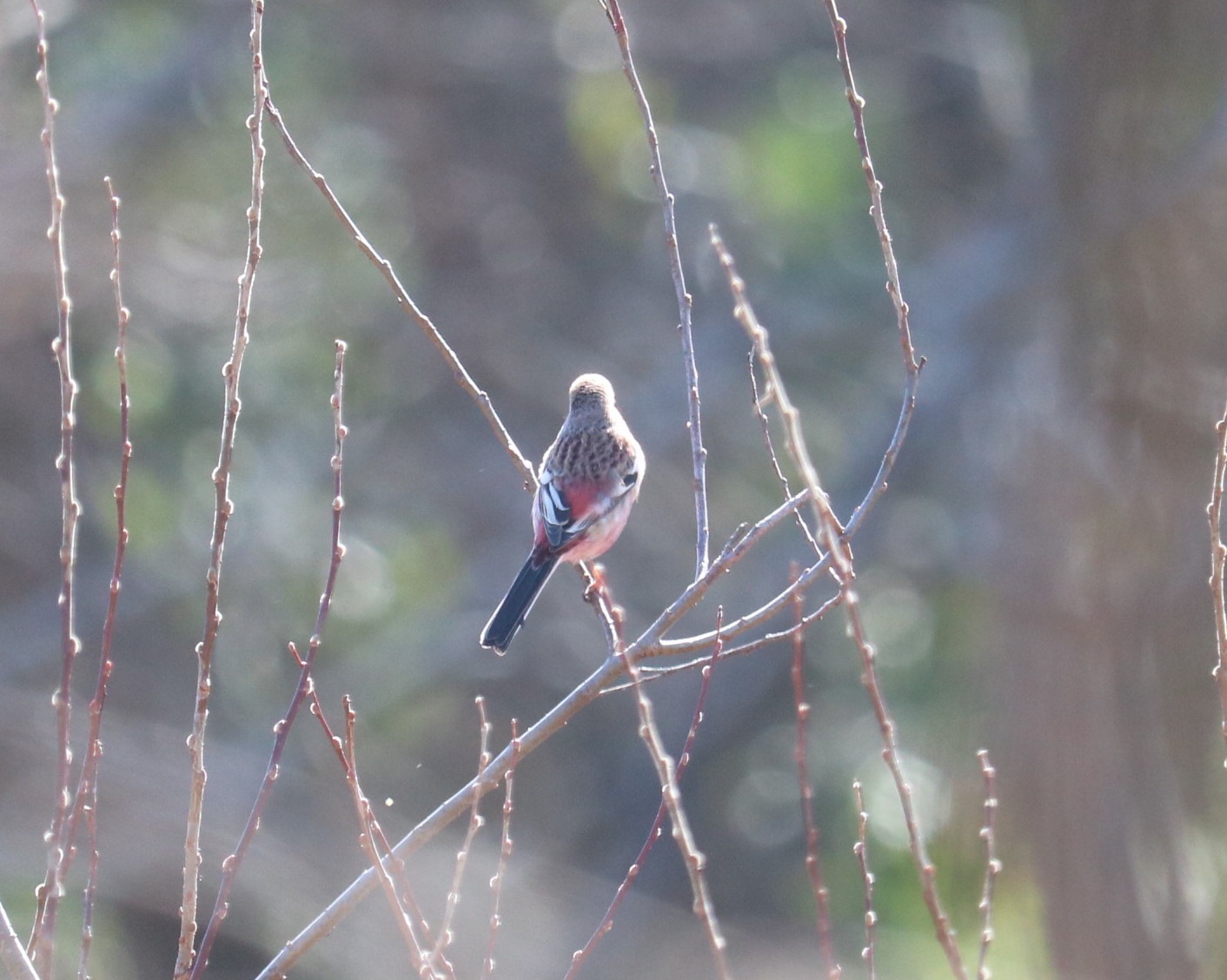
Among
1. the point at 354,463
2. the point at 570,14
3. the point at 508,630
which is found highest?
the point at 570,14

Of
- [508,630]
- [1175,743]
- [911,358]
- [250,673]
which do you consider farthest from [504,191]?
[911,358]

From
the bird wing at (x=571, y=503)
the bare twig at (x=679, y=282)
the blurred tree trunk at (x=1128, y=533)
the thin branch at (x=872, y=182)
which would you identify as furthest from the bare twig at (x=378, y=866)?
the blurred tree trunk at (x=1128, y=533)

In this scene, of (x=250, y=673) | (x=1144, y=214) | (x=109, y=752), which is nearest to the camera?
(x=1144, y=214)

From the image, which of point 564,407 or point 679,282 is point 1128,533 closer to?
point 564,407

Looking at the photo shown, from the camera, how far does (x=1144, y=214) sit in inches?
401

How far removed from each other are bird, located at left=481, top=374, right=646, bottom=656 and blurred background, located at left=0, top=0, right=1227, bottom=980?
4.20 metres

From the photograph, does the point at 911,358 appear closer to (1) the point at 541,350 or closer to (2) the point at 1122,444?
(2) the point at 1122,444

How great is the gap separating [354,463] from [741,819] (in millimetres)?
4616

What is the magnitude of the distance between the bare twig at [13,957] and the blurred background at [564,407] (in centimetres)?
767

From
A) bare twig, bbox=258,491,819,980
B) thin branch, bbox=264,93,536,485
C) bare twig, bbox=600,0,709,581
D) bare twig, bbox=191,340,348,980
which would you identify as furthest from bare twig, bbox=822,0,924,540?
bare twig, bbox=191,340,348,980

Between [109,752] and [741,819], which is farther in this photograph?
[741,819]

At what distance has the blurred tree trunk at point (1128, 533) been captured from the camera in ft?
30.8

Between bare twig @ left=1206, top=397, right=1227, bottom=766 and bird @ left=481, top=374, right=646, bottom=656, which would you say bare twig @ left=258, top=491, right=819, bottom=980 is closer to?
bare twig @ left=1206, top=397, right=1227, bottom=766

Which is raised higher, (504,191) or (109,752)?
(504,191)
